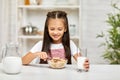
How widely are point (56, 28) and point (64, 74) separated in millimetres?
673

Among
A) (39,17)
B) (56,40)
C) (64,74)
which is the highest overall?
(39,17)

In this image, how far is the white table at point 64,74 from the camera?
133cm

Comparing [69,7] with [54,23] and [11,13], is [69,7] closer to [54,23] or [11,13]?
Result: [11,13]

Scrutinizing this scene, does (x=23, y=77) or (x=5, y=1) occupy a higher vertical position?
(x=5, y=1)

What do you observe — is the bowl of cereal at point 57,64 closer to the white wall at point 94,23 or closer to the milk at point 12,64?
the milk at point 12,64

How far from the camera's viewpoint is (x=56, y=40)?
211 centimetres

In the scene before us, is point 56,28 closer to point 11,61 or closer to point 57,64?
point 57,64

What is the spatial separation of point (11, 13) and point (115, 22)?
1.53m

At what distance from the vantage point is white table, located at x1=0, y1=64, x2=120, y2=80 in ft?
4.35

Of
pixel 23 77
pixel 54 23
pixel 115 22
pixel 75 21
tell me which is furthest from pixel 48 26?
pixel 75 21

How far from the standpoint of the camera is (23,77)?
1.33 meters

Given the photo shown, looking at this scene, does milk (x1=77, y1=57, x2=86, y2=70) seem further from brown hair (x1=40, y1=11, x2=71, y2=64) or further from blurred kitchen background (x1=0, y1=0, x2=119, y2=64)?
blurred kitchen background (x1=0, y1=0, x2=119, y2=64)

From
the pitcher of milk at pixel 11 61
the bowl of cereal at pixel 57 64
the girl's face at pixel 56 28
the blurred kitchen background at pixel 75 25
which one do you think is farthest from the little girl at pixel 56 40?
the blurred kitchen background at pixel 75 25

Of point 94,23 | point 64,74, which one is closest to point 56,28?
point 64,74
